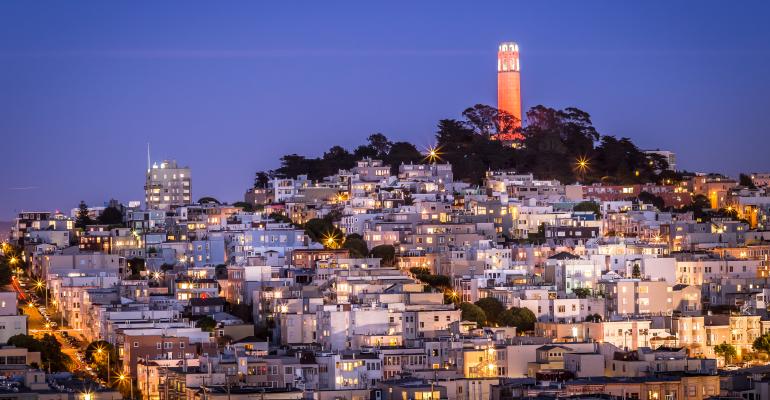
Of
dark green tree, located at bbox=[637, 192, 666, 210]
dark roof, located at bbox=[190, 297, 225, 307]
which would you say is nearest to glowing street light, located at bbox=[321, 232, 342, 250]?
dark roof, located at bbox=[190, 297, 225, 307]

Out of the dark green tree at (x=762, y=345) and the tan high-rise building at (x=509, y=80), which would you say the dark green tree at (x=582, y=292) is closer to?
the dark green tree at (x=762, y=345)

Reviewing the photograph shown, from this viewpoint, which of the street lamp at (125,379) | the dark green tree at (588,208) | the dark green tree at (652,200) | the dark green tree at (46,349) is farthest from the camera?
the dark green tree at (652,200)

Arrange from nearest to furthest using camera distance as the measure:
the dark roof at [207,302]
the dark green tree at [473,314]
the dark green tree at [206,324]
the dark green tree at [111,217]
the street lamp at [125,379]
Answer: the street lamp at [125,379]
the dark green tree at [206,324]
the dark green tree at [473,314]
the dark roof at [207,302]
the dark green tree at [111,217]

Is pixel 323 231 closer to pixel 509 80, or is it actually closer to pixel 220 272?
pixel 220 272

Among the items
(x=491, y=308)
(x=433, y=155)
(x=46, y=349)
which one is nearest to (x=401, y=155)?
(x=433, y=155)

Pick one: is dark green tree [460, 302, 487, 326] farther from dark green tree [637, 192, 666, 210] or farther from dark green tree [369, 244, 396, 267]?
dark green tree [637, 192, 666, 210]

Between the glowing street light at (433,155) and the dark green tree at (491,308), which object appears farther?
the glowing street light at (433,155)

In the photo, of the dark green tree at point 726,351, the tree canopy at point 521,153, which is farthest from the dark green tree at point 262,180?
the dark green tree at point 726,351

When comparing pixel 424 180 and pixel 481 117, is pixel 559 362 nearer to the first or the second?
pixel 424 180
